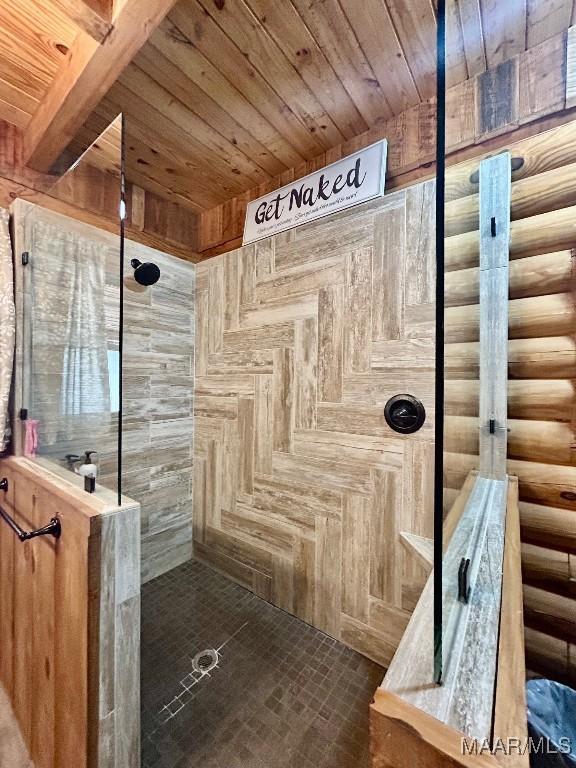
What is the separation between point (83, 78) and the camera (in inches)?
40.3

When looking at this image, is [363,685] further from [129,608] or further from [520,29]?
[520,29]

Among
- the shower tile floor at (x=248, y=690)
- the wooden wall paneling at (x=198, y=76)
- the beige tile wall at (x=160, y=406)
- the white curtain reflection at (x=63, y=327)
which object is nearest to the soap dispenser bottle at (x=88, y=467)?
the white curtain reflection at (x=63, y=327)

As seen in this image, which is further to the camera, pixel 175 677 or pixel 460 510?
pixel 175 677

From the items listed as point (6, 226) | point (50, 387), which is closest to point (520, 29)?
point (6, 226)

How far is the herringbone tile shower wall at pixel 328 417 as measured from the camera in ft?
4.27

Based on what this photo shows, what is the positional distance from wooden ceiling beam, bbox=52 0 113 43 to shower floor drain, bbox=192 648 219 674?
230 centimetres

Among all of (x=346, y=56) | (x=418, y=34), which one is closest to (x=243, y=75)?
(x=346, y=56)

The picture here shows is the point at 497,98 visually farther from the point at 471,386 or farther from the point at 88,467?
the point at 88,467

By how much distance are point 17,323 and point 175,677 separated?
1.66 meters

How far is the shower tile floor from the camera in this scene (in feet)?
3.39

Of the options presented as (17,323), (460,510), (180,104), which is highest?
(180,104)

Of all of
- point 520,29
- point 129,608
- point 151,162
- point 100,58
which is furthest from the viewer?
point 151,162

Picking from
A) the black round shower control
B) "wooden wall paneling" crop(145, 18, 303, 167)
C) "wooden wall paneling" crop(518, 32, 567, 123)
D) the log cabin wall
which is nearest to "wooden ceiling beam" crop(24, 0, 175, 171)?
"wooden wall paneling" crop(145, 18, 303, 167)

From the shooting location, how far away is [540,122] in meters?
1.12
